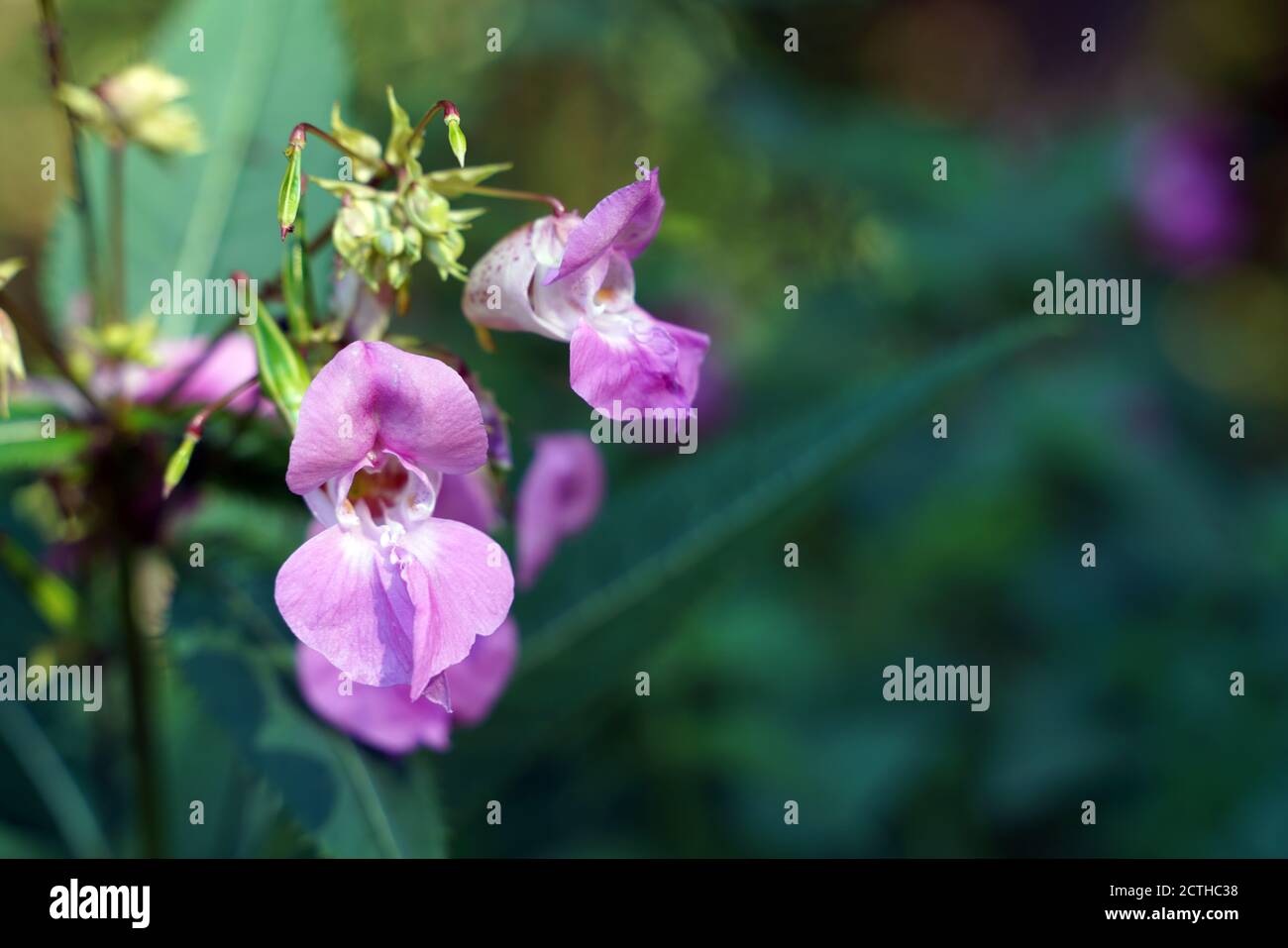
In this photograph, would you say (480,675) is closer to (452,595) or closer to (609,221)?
(452,595)

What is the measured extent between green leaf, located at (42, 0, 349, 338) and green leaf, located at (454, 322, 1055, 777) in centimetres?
41

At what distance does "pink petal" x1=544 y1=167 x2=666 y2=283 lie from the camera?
28.1 inches

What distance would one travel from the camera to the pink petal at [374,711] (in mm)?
886

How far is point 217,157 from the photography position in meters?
1.21

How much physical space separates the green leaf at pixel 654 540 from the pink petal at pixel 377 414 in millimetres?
415

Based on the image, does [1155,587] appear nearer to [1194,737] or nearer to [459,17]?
[1194,737]

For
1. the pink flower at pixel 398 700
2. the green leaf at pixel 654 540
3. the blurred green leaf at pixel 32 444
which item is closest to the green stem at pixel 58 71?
the blurred green leaf at pixel 32 444

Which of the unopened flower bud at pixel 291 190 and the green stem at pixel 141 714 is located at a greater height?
the unopened flower bud at pixel 291 190

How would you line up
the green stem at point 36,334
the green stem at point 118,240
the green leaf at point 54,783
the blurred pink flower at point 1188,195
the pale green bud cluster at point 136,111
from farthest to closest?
the blurred pink flower at point 1188,195 → the green leaf at point 54,783 → the green stem at point 118,240 → the pale green bud cluster at point 136,111 → the green stem at point 36,334

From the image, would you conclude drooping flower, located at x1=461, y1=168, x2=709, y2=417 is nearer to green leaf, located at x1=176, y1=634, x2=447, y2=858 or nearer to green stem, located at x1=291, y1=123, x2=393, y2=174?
green stem, located at x1=291, y1=123, x2=393, y2=174

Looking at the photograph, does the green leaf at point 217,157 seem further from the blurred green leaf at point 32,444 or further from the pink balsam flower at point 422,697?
the pink balsam flower at point 422,697

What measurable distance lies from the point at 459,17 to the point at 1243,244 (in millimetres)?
2224

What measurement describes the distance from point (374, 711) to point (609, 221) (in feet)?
1.29

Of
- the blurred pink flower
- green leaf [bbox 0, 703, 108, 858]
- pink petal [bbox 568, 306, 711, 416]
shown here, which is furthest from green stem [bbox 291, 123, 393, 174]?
the blurred pink flower
